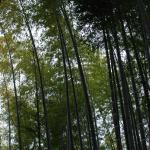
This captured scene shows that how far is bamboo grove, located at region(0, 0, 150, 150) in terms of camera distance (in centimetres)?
943

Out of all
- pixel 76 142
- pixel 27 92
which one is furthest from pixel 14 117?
pixel 76 142

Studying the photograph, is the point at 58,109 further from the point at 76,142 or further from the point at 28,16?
the point at 28,16

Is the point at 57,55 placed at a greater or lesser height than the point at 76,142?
greater

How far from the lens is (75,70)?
52.9 feet

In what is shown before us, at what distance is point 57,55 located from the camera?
15.0 m

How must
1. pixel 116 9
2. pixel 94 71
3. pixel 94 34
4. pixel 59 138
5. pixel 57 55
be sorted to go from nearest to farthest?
pixel 116 9 → pixel 94 34 → pixel 57 55 → pixel 94 71 → pixel 59 138

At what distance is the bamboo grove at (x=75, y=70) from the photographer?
943cm

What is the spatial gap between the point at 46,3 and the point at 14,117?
8.04 meters

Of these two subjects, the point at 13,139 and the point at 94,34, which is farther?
the point at 13,139

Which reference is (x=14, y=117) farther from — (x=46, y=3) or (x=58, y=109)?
(x=46, y=3)

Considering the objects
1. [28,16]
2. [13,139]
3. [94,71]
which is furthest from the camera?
[13,139]

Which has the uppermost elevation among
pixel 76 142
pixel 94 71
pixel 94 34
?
pixel 94 71

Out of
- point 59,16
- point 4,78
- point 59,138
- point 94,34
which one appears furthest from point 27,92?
point 94,34

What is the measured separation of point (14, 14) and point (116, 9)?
4924mm
